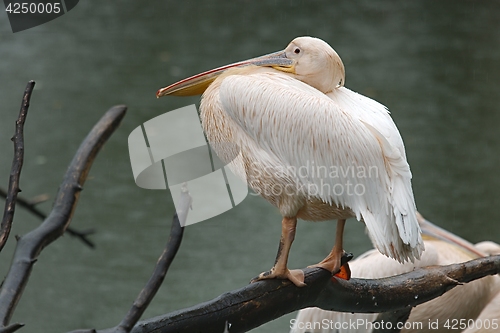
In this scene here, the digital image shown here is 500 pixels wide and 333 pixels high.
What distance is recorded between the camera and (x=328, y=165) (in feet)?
5.57

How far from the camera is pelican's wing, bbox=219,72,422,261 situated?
1655 millimetres

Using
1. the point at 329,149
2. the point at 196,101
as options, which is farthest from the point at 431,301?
the point at 196,101

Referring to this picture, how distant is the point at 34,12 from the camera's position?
29.6 feet

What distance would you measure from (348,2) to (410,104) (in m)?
3.98

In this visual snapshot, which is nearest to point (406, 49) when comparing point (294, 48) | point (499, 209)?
point (499, 209)

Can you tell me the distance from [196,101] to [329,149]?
4758mm

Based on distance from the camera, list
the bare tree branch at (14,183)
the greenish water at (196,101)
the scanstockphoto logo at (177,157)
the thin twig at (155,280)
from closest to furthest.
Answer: the thin twig at (155,280) → the bare tree branch at (14,183) → the scanstockphoto logo at (177,157) → the greenish water at (196,101)

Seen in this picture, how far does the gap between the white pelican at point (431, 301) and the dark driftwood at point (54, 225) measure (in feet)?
5.83

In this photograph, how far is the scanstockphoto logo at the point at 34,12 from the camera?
8.01m

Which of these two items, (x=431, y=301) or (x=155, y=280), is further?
(x=431, y=301)

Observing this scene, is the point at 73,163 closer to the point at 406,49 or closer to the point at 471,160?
the point at 471,160

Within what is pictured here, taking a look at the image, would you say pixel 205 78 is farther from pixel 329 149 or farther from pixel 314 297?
pixel 314 297

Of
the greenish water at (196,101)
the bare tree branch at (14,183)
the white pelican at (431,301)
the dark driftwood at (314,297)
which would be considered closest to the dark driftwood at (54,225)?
the bare tree branch at (14,183)

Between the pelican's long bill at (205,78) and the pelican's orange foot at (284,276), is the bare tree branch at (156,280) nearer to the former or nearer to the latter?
the pelican's orange foot at (284,276)
